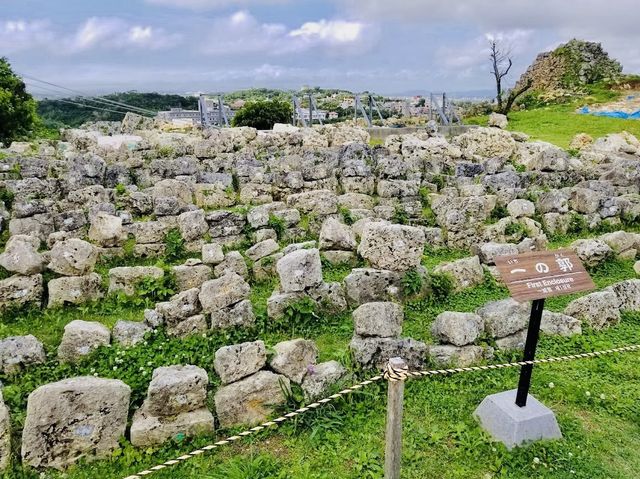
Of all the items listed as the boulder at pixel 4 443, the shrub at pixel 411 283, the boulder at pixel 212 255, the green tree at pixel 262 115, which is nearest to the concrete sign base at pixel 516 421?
the shrub at pixel 411 283

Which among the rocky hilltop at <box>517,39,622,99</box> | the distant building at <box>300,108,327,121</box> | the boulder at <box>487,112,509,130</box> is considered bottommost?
the boulder at <box>487,112,509,130</box>

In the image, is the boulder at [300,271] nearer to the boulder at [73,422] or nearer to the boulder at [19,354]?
the boulder at [73,422]

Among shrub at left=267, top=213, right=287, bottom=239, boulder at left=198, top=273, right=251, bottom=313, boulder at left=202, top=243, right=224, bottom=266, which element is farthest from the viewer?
shrub at left=267, top=213, right=287, bottom=239

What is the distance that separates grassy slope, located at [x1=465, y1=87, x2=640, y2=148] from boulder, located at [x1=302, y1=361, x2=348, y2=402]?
20795 mm

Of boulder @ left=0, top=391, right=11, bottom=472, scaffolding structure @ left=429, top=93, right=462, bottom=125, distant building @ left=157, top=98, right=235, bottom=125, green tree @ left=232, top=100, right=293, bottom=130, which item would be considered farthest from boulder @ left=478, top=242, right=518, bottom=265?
green tree @ left=232, top=100, right=293, bottom=130

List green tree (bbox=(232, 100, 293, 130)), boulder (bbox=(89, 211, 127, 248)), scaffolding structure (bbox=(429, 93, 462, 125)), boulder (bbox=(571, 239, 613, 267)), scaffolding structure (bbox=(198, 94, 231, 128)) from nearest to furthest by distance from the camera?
boulder (bbox=(571, 239, 613, 267)), boulder (bbox=(89, 211, 127, 248)), scaffolding structure (bbox=(198, 94, 231, 128)), scaffolding structure (bbox=(429, 93, 462, 125)), green tree (bbox=(232, 100, 293, 130))

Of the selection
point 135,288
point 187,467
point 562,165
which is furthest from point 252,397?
point 562,165

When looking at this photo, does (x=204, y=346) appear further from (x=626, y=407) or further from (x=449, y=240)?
(x=449, y=240)

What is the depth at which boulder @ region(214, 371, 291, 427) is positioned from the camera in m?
5.65

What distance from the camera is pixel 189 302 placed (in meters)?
7.47

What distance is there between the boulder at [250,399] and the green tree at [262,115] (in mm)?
25613

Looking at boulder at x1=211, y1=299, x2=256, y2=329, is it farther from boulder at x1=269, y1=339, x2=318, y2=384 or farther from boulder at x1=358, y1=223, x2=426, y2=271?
boulder at x1=358, y1=223, x2=426, y2=271

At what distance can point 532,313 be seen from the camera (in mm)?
5125

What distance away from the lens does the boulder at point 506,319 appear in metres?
7.05
